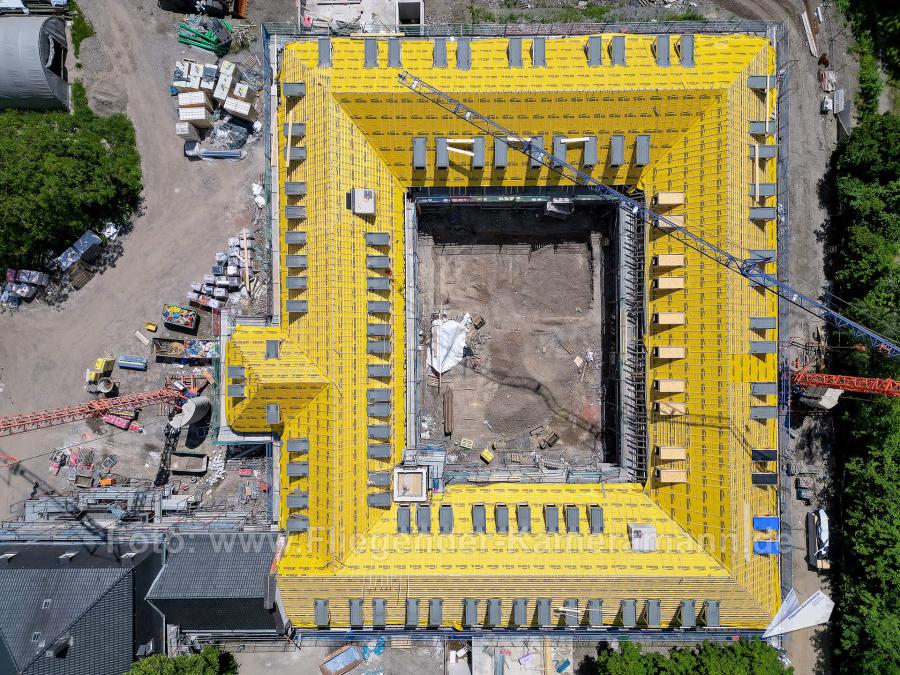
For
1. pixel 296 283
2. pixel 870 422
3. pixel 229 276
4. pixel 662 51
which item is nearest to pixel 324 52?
pixel 296 283

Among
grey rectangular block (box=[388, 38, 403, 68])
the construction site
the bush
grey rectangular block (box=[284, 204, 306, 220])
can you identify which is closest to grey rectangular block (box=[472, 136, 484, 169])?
the construction site

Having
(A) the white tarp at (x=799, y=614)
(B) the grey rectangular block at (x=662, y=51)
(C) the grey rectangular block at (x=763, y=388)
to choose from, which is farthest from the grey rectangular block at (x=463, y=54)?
(A) the white tarp at (x=799, y=614)

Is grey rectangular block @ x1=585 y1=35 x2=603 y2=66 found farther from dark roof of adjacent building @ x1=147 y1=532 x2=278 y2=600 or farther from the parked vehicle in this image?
the parked vehicle

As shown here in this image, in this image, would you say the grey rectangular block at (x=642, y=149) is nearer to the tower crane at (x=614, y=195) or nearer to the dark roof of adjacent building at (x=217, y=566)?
the tower crane at (x=614, y=195)

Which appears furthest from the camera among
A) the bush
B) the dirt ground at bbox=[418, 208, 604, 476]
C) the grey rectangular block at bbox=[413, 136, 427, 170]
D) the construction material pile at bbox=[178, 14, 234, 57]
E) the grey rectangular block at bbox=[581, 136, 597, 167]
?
the dirt ground at bbox=[418, 208, 604, 476]

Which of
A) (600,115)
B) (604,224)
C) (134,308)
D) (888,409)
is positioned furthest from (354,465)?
(888,409)

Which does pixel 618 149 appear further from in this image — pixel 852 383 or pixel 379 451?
pixel 379 451

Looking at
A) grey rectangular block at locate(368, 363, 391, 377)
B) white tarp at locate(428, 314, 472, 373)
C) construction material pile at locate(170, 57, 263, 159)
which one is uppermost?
construction material pile at locate(170, 57, 263, 159)
